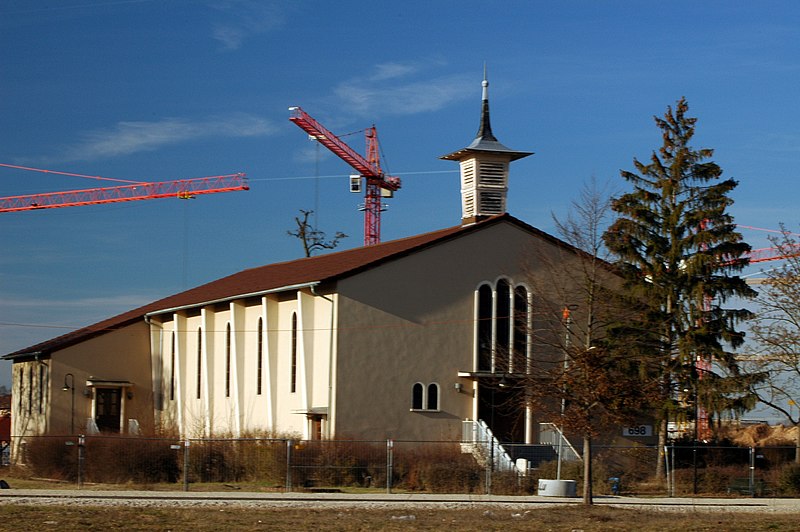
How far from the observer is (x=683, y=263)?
42469 mm

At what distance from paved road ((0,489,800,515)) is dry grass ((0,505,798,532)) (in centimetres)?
179

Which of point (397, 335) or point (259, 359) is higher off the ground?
point (397, 335)

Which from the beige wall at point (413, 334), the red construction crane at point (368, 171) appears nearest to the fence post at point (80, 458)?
the beige wall at point (413, 334)

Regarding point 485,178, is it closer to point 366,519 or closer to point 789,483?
point 789,483

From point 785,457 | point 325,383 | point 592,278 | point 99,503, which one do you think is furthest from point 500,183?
point 99,503

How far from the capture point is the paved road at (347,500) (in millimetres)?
28922

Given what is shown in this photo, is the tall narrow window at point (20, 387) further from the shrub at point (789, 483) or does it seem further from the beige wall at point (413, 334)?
the shrub at point (789, 483)

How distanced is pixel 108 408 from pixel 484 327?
2131 cm

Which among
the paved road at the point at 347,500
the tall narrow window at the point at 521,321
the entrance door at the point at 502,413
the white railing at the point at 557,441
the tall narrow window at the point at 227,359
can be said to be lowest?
the paved road at the point at 347,500

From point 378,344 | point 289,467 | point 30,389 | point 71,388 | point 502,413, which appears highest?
point 378,344

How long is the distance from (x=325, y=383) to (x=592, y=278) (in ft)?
33.3

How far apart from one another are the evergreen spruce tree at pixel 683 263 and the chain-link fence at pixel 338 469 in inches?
120

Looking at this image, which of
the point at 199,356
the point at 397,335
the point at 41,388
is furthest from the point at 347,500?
the point at 41,388

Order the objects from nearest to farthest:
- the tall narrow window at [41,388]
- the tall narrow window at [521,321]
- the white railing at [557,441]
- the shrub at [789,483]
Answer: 1. the shrub at [789,483]
2. the white railing at [557,441]
3. the tall narrow window at [521,321]
4. the tall narrow window at [41,388]
